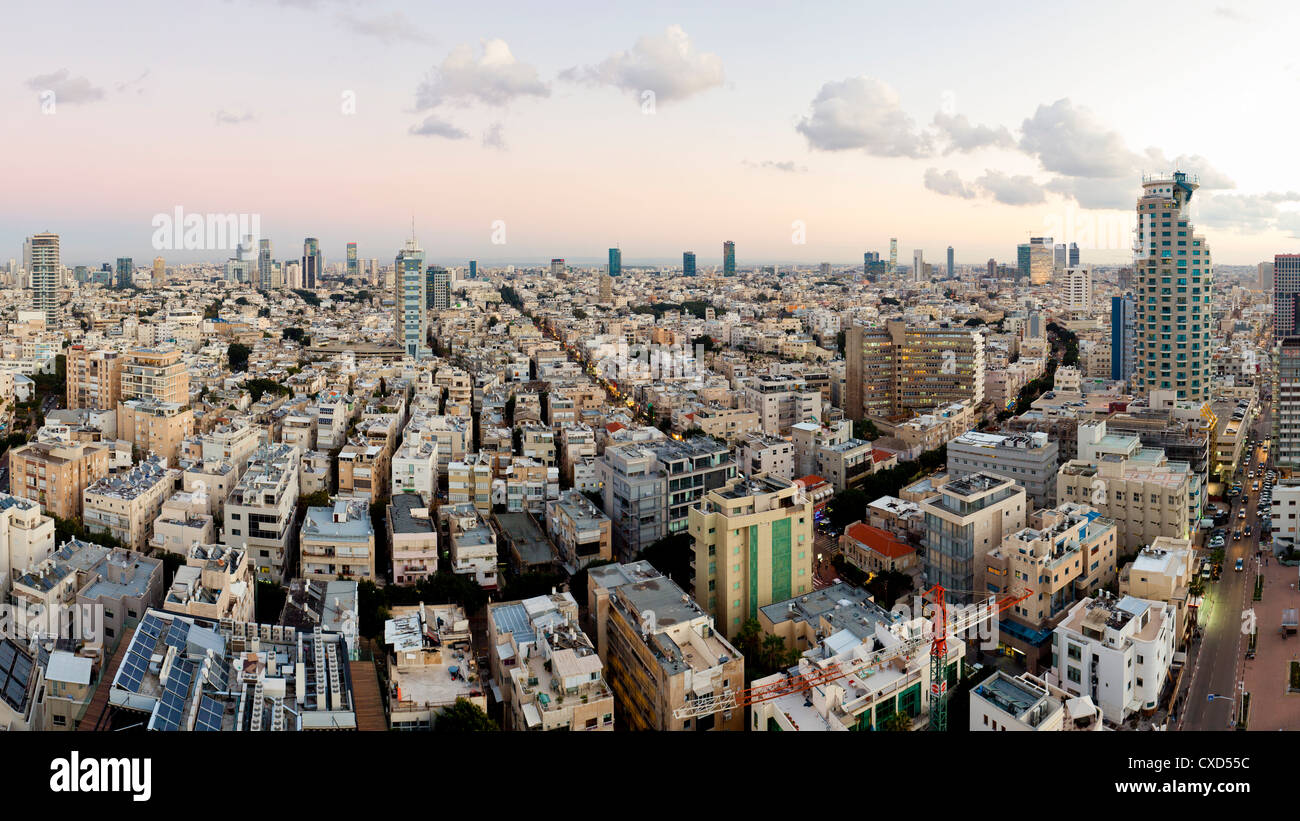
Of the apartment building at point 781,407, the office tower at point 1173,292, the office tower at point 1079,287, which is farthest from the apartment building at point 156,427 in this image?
the office tower at point 1079,287

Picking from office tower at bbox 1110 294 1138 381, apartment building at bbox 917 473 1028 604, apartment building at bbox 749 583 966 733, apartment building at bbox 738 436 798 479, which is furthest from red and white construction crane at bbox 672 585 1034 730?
office tower at bbox 1110 294 1138 381

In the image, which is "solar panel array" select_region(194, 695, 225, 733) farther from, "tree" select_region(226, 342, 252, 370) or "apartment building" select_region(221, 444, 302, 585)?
"tree" select_region(226, 342, 252, 370)

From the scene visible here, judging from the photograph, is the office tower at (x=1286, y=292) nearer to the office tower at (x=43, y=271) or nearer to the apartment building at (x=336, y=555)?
the apartment building at (x=336, y=555)

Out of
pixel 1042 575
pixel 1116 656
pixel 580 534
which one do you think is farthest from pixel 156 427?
pixel 1116 656

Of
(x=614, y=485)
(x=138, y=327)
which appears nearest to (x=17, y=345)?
(x=138, y=327)

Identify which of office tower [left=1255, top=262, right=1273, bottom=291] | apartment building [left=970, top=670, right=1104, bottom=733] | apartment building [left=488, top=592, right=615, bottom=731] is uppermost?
office tower [left=1255, top=262, right=1273, bottom=291]

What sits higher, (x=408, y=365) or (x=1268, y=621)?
(x=408, y=365)
